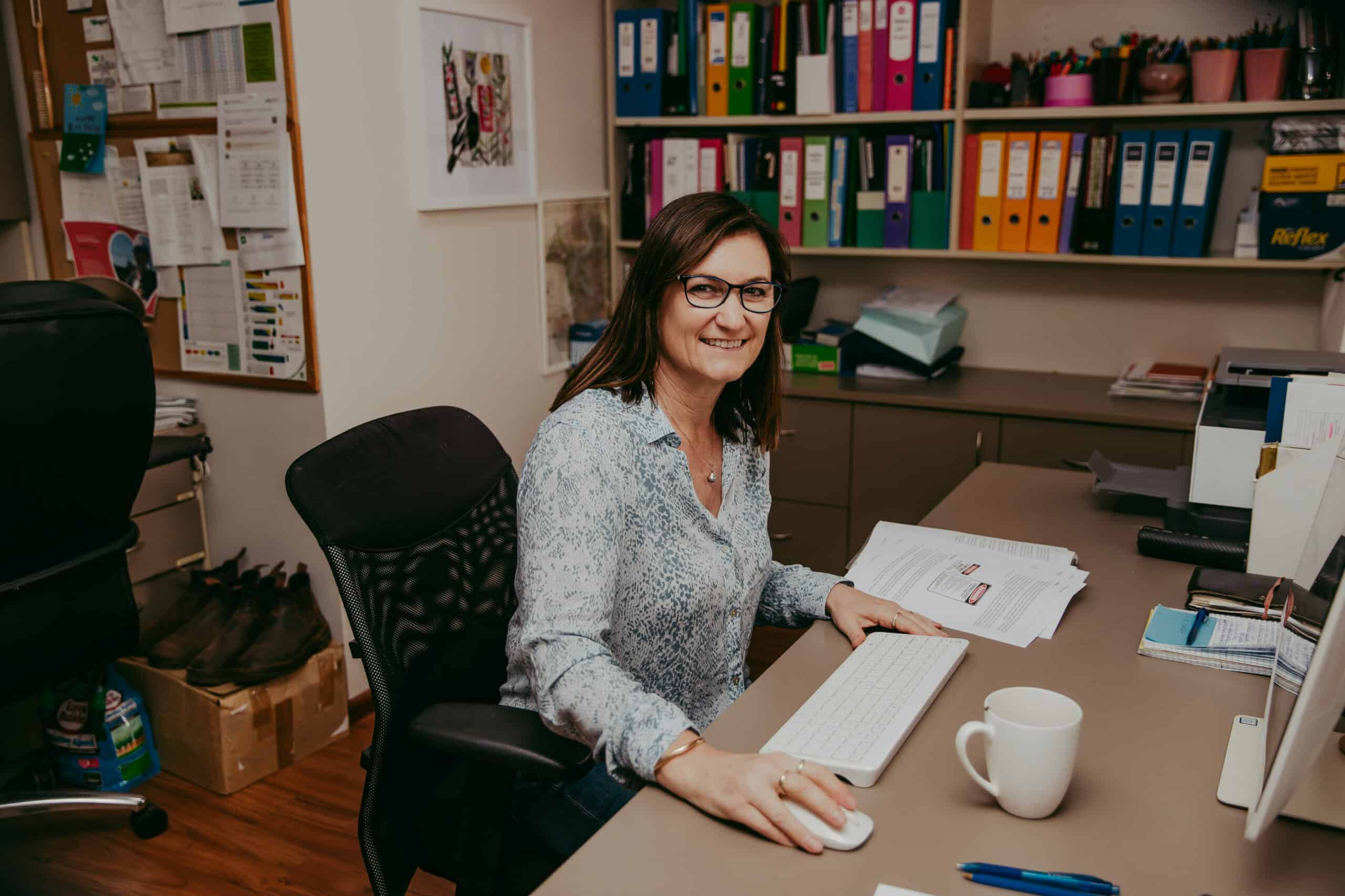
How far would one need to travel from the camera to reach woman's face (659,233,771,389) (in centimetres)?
142

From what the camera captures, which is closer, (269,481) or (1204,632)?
(1204,632)

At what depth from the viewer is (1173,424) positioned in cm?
265

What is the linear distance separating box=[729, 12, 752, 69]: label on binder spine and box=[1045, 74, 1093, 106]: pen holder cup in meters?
0.88

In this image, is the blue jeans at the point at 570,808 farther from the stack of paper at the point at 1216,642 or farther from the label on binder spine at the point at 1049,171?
the label on binder spine at the point at 1049,171

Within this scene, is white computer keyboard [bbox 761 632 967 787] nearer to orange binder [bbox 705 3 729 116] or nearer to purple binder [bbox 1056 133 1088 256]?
purple binder [bbox 1056 133 1088 256]

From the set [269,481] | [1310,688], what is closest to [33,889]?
[269,481]

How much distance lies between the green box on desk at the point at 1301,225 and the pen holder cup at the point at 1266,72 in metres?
0.26

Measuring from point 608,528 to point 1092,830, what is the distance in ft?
1.99

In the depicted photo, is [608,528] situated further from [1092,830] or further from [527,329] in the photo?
[527,329]

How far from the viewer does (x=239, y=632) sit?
249 cm

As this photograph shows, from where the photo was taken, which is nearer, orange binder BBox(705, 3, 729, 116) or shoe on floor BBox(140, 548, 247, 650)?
shoe on floor BBox(140, 548, 247, 650)

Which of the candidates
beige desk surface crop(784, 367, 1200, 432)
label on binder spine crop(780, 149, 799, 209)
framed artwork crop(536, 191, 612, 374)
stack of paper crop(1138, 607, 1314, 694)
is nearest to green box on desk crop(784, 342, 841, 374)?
beige desk surface crop(784, 367, 1200, 432)

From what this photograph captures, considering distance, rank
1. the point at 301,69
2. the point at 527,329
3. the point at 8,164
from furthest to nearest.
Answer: the point at 527,329 → the point at 8,164 → the point at 301,69

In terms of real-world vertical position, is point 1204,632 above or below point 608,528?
below
